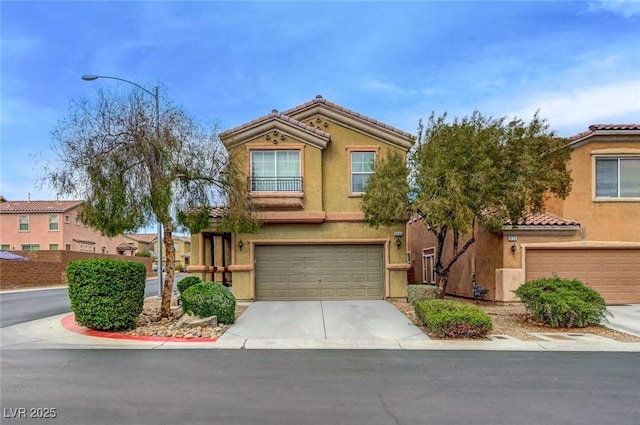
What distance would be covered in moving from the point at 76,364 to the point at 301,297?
9292mm

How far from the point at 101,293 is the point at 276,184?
732 cm

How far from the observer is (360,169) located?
17375 millimetres

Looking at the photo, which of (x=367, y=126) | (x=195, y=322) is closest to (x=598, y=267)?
(x=367, y=126)

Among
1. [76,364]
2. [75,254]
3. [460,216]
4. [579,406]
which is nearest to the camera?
[579,406]

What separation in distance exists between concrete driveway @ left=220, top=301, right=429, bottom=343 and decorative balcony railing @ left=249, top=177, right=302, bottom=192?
4.22 metres

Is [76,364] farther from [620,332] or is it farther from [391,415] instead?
[620,332]

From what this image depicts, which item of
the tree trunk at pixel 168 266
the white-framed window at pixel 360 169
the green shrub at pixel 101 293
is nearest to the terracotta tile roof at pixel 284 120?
the white-framed window at pixel 360 169

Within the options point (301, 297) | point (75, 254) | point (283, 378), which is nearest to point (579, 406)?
point (283, 378)

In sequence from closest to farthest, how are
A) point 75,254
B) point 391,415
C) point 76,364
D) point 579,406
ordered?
point 391,415 < point 579,406 < point 76,364 < point 75,254

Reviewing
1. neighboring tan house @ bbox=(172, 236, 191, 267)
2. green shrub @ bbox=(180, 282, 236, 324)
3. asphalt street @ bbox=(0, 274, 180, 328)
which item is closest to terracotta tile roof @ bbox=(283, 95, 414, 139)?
green shrub @ bbox=(180, 282, 236, 324)

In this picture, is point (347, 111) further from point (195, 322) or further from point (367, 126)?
point (195, 322)

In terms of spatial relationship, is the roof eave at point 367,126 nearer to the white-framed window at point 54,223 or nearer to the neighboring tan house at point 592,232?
the neighboring tan house at point 592,232

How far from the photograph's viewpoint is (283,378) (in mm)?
7664

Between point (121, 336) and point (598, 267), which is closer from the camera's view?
point (121, 336)
